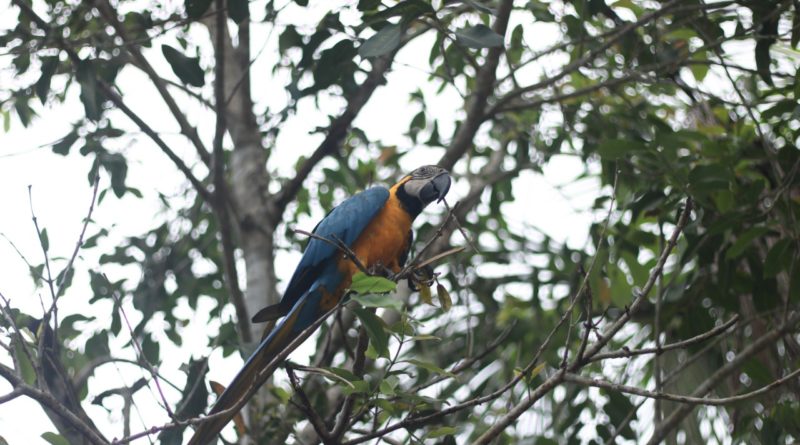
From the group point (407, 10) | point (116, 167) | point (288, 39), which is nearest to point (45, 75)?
point (116, 167)

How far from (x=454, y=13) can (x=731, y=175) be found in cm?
129

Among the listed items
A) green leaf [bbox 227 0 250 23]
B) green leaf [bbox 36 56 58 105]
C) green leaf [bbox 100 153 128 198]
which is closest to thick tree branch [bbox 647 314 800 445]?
green leaf [bbox 227 0 250 23]

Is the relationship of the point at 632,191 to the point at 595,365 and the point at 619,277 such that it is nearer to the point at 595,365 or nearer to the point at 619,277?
the point at 619,277

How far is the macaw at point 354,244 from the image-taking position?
295 cm

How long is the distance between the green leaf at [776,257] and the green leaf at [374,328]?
134 centimetres

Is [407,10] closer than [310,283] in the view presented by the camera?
Yes

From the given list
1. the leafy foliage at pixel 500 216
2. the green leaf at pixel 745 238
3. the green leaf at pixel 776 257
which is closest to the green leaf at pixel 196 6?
the leafy foliage at pixel 500 216

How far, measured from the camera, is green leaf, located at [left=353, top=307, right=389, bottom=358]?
2109mm

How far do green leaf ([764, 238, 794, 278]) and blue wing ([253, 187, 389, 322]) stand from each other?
1.38 metres

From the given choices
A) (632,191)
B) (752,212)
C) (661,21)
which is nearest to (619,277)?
(632,191)

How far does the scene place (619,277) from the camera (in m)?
3.67

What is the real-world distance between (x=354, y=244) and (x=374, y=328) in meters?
1.07

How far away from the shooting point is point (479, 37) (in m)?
2.48

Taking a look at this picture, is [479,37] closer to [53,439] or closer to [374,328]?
[374,328]
